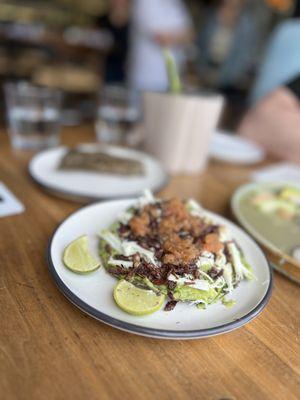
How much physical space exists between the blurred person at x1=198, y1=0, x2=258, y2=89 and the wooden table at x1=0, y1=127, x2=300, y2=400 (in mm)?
3599

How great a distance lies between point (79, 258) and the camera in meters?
0.59

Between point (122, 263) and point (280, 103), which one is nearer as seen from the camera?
point (122, 263)

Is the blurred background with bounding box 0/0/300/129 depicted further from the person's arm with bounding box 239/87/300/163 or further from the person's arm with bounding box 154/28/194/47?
the person's arm with bounding box 239/87/300/163

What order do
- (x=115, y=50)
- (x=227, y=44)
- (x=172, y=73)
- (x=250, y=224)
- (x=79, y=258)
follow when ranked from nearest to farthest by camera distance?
1. (x=79, y=258)
2. (x=250, y=224)
3. (x=172, y=73)
4. (x=115, y=50)
5. (x=227, y=44)

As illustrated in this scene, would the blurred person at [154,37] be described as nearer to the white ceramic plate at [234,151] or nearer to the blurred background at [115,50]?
the blurred background at [115,50]

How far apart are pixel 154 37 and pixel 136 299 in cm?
234

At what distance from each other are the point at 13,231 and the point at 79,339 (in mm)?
302

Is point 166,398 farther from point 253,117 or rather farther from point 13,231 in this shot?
point 253,117

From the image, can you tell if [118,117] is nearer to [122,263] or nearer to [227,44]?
[122,263]

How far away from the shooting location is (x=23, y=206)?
32.2 inches

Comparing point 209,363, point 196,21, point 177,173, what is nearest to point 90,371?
point 209,363

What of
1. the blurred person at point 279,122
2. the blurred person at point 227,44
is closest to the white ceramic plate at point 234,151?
the blurred person at point 279,122

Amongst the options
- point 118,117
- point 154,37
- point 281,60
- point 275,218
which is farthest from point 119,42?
point 275,218

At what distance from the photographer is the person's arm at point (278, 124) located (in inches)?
56.6
